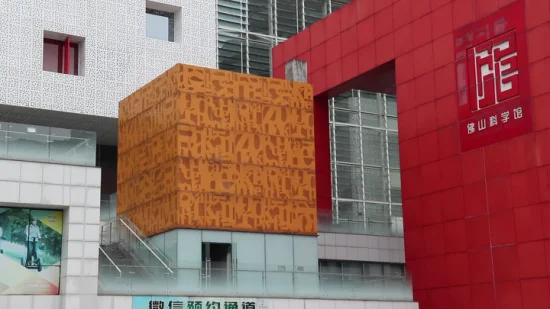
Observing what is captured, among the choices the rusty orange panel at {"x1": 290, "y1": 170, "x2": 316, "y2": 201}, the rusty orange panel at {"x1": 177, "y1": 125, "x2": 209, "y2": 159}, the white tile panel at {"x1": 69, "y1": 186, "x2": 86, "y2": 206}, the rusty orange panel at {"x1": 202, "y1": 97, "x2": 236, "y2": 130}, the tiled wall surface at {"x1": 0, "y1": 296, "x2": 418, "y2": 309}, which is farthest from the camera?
the rusty orange panel at {"x1": 290, "y1": 170, "x2": 316, "y2": 201}

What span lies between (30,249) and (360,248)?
21594 millimetres

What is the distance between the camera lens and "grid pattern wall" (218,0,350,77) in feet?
168

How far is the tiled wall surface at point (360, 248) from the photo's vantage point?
45938 mm

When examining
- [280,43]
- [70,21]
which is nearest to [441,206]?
[280,43]

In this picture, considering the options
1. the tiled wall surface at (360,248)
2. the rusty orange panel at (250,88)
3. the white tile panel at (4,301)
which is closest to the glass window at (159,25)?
the rusty orange panel at (250,88)

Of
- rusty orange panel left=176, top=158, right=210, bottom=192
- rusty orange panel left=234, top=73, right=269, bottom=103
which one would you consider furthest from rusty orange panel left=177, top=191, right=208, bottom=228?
rusty orange panel left=234, top=73, right=269, bottom=103

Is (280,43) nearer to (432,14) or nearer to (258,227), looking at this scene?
(432,14)

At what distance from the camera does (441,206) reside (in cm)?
3934

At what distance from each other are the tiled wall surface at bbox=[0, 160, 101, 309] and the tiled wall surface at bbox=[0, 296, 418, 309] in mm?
72

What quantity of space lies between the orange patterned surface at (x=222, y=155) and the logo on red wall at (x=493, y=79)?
6.57 meters

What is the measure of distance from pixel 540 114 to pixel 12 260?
1926cm

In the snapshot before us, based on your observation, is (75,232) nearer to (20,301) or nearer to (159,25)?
(20,301)

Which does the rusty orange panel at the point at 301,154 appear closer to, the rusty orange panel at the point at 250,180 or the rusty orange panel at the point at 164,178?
the rusty orange panel at the point at 250,180

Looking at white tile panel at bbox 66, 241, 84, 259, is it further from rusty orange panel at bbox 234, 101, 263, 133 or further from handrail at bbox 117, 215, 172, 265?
rusty orange panel at bbox 234, 101, 263, 133
